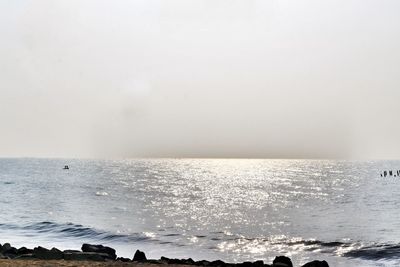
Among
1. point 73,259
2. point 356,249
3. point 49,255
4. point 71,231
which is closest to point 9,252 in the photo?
point 49,255

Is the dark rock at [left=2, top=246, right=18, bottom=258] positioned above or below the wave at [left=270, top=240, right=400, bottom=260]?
above

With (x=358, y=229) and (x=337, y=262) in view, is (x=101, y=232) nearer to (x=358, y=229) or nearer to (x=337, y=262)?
(x=337, y=262)

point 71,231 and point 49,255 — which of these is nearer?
point 49,255

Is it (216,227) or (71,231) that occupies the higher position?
(71,231)

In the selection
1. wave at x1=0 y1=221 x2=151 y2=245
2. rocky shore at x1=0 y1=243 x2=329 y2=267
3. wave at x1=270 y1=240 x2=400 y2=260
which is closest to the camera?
rocky shore at x1=0 y1=243 x2=329 y2=267

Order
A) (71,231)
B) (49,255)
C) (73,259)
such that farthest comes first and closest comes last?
(71,231) < (49,255) < (73,259)

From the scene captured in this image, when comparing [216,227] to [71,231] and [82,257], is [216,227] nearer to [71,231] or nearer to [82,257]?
[71,231]

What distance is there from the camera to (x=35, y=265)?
19.6 metres

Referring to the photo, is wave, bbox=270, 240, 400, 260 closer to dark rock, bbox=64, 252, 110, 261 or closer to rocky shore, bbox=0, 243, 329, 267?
rocky shore, bbox=0, 243, 329, 267

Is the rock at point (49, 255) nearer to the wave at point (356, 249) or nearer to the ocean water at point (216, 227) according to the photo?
the ocean water at point (216, 227)

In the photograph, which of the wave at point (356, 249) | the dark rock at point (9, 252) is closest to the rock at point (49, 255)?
the dark rock at point (9, 252)

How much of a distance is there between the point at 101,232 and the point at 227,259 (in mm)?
17834

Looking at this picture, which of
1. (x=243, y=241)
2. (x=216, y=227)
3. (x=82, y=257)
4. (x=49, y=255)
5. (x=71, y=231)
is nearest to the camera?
(x=82, y=257)

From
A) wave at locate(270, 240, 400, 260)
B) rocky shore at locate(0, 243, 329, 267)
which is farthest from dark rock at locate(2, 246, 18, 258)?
wave at locate(270, 240, 400, 260)
